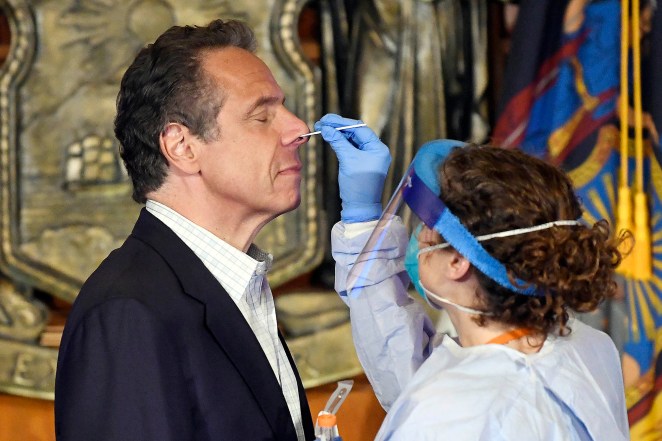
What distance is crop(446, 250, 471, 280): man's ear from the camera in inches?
50.5

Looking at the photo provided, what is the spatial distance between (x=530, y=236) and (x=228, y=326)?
425mm

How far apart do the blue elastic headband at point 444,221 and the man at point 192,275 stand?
22 cm

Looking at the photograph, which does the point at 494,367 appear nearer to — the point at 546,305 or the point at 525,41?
the point at 546,305

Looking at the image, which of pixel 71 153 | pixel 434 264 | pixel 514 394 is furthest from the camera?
pixel 71 153

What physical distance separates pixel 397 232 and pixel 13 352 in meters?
1.27

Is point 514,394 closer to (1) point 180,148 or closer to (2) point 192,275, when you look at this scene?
(2) point 192,275

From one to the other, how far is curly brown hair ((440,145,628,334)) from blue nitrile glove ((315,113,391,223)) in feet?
1.01

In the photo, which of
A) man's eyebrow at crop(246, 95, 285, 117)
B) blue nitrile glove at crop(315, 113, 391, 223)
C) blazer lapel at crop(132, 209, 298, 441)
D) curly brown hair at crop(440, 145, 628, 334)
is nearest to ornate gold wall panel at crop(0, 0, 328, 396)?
blue nitrile glove at crop(315, 113, 391, 223)

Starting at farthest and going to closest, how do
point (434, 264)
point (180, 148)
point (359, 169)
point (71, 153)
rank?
point (71, 153) → point (359, 169) → point (180, 148) → point (434, 264)

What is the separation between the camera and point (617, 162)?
2270mm

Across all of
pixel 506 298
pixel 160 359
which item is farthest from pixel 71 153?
pixel 506 298

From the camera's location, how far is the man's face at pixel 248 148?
1450 millimetres

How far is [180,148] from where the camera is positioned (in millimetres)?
1452

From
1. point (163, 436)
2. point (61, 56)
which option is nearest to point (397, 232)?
point (163, 436)
